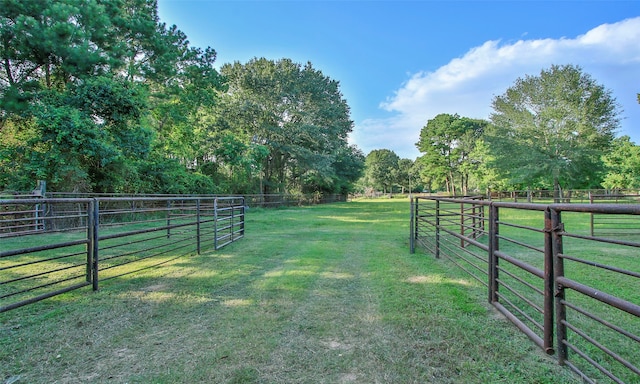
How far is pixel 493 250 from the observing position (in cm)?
293

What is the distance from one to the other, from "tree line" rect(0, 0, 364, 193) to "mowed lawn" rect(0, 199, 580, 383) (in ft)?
27.7

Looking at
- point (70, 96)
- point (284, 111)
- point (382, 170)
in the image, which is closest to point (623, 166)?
point (284, 111)

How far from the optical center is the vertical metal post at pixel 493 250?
9.44 ft

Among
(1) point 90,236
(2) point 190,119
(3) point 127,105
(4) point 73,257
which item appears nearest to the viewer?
(1) point 90,236

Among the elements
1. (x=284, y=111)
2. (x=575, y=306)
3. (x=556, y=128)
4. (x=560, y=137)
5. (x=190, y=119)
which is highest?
(x=284, y=111)

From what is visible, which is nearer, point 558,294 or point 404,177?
point 558,294

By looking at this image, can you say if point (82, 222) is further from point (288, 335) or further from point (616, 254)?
point (616, 254)

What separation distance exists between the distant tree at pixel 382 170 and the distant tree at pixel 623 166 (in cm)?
4105

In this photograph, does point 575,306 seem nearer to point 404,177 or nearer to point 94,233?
point 94,233

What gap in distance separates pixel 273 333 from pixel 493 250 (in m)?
2.20

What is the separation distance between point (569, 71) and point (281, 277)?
114 feet

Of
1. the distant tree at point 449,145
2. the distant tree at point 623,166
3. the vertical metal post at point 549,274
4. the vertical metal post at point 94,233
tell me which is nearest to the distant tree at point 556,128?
the distant tree at point 623,166

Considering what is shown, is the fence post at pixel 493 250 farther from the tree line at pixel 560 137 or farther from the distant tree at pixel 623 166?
the distant tree at pixel 623 166

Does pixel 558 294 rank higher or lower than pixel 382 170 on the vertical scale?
lower
